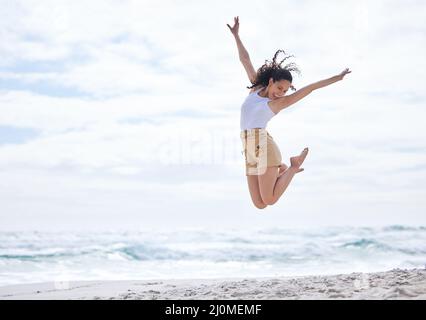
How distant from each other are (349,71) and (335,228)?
21735mm

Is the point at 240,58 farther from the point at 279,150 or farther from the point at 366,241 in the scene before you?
the point at 366,241

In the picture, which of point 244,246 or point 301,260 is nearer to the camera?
point 301,260

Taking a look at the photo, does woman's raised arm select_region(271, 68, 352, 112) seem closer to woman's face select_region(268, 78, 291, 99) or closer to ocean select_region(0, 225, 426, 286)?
woman's face select_region(268, 78, 291, 99)

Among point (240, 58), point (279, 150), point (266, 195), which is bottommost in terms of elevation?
point (266, 195)

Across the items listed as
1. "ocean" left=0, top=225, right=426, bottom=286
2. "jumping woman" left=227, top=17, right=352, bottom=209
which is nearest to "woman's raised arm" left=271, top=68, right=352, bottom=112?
"jumping woman" left=227, top=17, right=352, bottom=209

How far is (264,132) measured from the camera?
6258mm

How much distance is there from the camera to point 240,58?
6758 millimetres

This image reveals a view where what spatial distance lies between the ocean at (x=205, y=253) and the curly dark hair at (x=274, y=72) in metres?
7.53

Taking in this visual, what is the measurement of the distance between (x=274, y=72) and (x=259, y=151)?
864 mm

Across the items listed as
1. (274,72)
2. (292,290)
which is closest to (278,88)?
(274,72)

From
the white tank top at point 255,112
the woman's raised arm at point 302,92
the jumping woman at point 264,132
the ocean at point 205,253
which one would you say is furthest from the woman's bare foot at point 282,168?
the ocean at point 205,253

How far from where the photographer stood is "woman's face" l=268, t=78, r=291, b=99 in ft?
20.4

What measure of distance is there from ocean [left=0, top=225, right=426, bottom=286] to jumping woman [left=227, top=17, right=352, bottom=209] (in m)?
7.10
